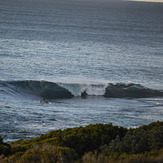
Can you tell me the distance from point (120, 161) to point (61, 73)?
36.1m

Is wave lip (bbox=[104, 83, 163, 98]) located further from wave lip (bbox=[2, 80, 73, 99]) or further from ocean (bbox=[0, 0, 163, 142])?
wave lip (bbox=[2, 80, 73, 99])

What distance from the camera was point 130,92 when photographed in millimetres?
39750

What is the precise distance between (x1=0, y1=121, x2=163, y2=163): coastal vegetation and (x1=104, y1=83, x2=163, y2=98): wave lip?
22880mm

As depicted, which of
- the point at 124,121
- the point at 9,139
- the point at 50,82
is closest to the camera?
the point at 9,139

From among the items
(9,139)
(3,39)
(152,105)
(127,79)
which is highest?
(3,39)

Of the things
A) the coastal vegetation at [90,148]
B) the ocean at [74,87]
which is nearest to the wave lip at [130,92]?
the ocean at [74,87]

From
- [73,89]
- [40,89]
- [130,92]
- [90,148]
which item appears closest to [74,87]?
[73,89]

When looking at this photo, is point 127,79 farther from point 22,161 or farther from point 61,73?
point 22,161

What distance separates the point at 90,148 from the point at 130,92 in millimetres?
26823

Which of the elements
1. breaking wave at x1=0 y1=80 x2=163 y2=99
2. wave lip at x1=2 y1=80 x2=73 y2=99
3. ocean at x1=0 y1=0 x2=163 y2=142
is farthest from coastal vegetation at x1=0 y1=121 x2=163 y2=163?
breaking wave at x1=0 y1=80 x2=163 y2=99

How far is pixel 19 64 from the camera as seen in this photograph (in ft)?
161

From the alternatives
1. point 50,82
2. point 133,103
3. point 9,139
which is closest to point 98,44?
point 50,82

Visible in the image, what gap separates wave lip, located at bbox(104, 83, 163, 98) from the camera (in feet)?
127

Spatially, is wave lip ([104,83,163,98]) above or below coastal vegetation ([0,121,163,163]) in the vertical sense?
above
